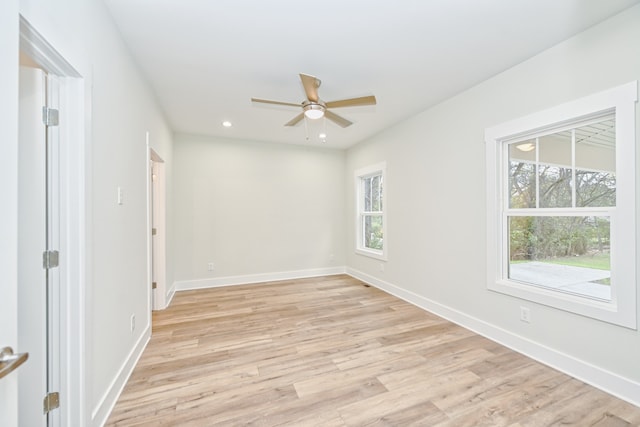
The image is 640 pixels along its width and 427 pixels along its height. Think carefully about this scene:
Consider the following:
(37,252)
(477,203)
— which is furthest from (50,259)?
(477,203)

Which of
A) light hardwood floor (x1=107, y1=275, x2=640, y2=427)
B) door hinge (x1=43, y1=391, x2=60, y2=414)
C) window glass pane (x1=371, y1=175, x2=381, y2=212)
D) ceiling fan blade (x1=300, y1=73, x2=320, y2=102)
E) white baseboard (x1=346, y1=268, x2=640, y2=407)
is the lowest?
light hardwood floor (x1=107, y1=275, x2=640, y2=427)

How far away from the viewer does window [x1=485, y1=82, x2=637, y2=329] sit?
1.81 metres

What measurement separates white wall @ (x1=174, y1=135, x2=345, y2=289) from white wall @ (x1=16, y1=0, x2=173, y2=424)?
197 cm

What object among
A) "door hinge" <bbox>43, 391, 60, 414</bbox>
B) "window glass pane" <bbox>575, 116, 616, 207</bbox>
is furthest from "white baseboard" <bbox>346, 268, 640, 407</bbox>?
"door hinge" <bbox>43, 391, 60, 414</bbox>

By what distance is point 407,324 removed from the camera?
3.03 m

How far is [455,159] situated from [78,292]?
348cm

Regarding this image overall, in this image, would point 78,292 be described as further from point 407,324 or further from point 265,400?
point 407,324

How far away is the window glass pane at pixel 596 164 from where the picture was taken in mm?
1962

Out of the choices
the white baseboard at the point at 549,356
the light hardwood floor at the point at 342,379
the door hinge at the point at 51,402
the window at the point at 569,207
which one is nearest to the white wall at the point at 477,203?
the white baseboard at the point at 549,356

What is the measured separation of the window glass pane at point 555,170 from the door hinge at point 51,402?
3.69 meters

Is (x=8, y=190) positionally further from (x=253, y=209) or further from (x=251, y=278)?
(x=251, y=278)

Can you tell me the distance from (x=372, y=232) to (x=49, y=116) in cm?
445

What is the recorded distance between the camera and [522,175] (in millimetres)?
2553

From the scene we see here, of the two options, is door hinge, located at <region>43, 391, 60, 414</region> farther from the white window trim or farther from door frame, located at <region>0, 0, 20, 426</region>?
the white window trim
